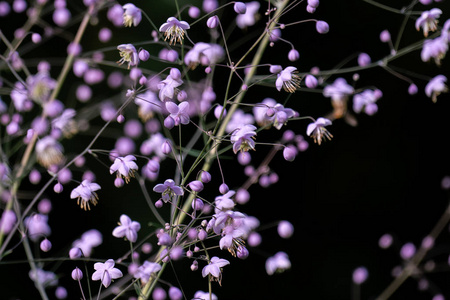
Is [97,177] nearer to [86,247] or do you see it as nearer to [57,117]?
[86,247]

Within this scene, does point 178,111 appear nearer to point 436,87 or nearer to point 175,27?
point 175,27

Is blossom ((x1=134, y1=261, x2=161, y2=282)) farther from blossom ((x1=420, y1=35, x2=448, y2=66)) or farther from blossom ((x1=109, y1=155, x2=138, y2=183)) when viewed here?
blossom ((x1=420, y1=35, x2=448, y2=66))

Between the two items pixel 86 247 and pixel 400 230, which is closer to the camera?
pixel 86 247

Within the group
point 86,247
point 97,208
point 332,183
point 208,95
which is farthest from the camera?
point 332,183

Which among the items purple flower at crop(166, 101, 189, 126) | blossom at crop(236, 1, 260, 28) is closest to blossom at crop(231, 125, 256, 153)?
purple flower at crop(166, 101, 189, 126)

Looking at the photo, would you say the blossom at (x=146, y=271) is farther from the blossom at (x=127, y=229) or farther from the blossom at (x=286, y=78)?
the blossom at (x=286, y=78)

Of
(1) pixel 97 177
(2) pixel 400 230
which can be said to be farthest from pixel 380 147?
(1) pixel 97 177

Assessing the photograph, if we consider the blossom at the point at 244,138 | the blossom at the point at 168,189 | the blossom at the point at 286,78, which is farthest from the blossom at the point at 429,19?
the blossom at the point at 168,189

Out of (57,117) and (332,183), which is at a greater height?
(57,117)
